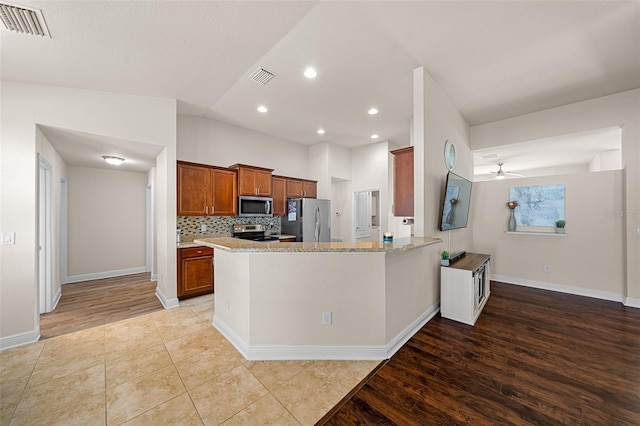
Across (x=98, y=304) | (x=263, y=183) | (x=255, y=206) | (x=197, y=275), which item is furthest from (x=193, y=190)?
(x=98, y=304)

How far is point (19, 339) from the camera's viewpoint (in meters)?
2.61

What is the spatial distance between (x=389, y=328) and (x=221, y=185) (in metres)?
3.76

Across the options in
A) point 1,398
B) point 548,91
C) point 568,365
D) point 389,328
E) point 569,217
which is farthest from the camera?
point 569,217

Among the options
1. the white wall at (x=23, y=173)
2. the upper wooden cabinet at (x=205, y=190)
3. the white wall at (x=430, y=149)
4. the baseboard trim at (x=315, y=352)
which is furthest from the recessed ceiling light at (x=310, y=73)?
the baseboard trim at (x=315, y=352)

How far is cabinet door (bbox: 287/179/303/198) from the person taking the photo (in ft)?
18.8

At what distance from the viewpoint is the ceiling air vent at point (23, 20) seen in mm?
1886

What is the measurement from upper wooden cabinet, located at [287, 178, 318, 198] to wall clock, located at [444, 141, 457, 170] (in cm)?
326

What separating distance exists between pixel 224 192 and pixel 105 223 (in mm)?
3115

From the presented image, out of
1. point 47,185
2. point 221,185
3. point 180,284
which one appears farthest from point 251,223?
point 47,185

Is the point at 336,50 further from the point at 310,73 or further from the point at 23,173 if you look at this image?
the point at 23,173

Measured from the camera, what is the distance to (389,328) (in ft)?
Result: 7.68

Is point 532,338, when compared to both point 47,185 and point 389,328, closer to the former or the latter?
point 389,328

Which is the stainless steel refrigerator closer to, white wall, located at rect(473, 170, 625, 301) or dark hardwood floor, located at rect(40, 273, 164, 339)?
dark hardwood floor, located at rect(40, 273, 164, 339)

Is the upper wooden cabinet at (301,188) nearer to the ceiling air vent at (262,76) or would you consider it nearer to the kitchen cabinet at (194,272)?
the kitchen cabinet at (194,272)
